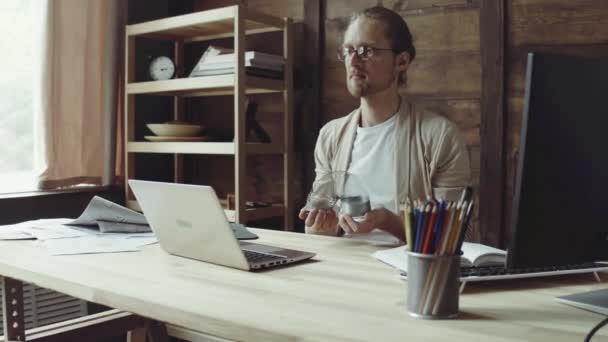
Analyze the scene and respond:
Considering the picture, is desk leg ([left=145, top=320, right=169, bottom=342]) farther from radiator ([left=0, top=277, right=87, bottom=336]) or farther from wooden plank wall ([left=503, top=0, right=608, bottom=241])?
wooden plank wall ([left=503, top=0, right=608, bottom=241])

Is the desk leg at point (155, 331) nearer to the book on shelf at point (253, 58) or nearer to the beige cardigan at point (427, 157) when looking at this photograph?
the beige cardigan at point (427, 157)

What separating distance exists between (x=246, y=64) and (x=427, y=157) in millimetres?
963

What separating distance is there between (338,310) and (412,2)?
193 cm

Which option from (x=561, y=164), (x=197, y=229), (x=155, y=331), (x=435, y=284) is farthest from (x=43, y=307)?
(x=561, y=164)

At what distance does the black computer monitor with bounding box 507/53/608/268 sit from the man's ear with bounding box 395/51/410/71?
1.34 m

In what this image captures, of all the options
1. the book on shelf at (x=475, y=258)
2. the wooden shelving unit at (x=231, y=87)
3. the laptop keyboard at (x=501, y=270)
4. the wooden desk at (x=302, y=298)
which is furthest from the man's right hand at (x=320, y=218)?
the wooden shelving unit at (x=231, y=87)

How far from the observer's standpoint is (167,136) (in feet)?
9.39

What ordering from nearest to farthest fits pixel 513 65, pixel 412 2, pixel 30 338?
pixel 30 338
pixel 513 65
pixel 412 2

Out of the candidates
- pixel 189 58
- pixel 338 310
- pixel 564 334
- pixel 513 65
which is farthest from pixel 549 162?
pixel 189 58

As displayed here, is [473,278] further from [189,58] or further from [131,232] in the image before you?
[189,58]

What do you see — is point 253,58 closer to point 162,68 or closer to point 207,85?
A: point 207,85

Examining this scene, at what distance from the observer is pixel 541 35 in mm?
2275

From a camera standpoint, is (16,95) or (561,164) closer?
(561,164)

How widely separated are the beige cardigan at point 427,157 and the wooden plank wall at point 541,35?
0.93 ft
